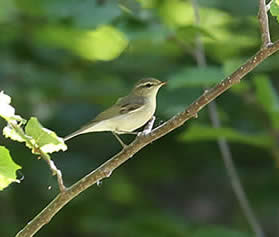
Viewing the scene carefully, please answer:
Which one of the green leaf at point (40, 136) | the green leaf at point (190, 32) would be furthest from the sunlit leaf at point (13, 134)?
the green leaf at point (190, 32)

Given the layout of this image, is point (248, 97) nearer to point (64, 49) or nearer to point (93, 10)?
point (93, 10)

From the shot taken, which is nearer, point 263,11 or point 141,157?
point 263,11

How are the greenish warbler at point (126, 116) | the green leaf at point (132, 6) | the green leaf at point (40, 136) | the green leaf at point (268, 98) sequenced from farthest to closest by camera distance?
the green leaf at point (132, 6) < the green leaf at point (268, 98) < the greenish warbler at point (126, 116) < the green leaf at point (40, 136)

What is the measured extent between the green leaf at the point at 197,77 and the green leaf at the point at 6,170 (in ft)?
9.36

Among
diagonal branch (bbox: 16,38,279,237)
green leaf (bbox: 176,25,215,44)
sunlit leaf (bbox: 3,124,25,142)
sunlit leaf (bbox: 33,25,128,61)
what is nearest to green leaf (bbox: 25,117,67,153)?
sunlit leaf (bbox: 3,124,25,142)

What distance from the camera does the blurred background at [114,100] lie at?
6109 millimetres

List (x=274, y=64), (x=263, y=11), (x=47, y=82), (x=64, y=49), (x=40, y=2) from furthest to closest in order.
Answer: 1. (x=64, y=49)
2. (x=47, y=82)
3. (x=40, y=2)
4. (x=274, y=64)
5. (x=263, y=11)

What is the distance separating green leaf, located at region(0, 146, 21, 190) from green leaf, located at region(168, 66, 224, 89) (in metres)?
2.85

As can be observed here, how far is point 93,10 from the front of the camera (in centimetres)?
564

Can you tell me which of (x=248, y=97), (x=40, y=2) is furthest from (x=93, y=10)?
(x=248, y=97)

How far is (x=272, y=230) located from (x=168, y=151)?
1.62m

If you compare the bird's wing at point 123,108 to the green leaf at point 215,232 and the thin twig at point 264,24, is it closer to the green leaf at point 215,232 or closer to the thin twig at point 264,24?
the green leaf at point 215,232

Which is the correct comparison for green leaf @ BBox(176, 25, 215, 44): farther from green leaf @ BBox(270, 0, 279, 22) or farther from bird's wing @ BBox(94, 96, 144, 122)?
green leaf @ BBox(270, 0, 279, 22)

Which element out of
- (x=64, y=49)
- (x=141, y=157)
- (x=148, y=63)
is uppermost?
(x=64, y=49)
